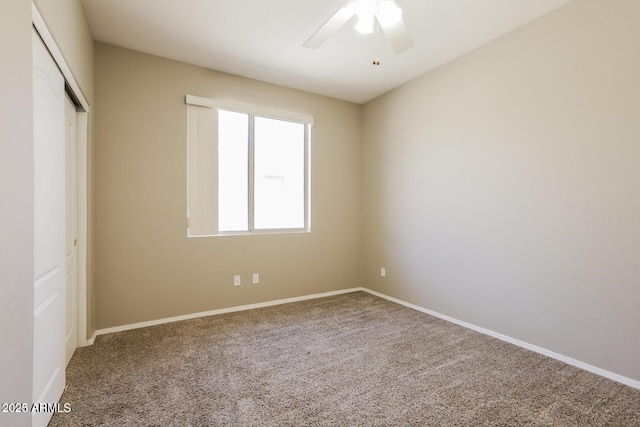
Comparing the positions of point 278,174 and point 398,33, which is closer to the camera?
point 398,33

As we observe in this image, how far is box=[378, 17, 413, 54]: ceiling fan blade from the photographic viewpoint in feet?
6.34

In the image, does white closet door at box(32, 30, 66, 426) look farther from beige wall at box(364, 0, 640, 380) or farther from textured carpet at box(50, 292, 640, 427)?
beige wall at box(364, 0, 640, 380)

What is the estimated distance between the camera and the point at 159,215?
9.98 feet

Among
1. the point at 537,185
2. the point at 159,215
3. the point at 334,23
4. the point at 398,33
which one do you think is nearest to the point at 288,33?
the point at 334,23

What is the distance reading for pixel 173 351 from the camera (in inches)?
96.2

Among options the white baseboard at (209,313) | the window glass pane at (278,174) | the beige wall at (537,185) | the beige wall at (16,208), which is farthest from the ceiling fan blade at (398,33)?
the white baseboard at (209,313)

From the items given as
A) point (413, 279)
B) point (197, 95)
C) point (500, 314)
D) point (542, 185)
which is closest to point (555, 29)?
point (542, 185)

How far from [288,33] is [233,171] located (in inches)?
62.8

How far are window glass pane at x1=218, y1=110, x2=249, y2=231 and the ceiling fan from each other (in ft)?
5.68

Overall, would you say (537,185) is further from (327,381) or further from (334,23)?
(327,381)

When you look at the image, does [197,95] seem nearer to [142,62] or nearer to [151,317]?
[142,62]

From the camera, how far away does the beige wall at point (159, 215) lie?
2812 mm

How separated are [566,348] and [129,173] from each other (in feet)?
13.5

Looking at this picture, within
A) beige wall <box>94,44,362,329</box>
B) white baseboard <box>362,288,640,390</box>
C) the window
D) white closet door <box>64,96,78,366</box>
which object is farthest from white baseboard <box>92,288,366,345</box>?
white baseboard <box>362,288,640,390</box>
